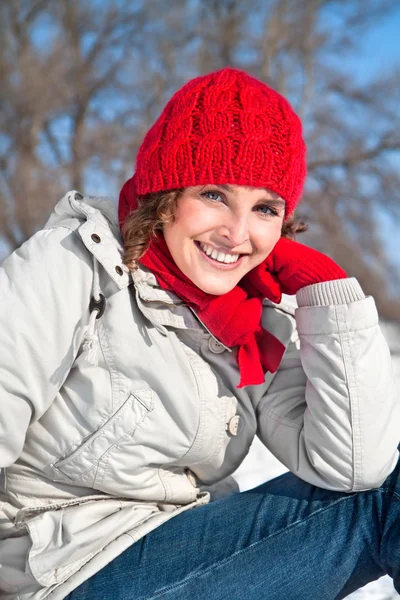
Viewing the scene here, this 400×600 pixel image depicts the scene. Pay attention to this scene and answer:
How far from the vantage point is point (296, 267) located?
1661 mm

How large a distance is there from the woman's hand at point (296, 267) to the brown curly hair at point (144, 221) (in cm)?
35

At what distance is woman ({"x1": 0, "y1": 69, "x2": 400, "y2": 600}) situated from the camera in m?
1.33

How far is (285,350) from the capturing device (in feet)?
5.63

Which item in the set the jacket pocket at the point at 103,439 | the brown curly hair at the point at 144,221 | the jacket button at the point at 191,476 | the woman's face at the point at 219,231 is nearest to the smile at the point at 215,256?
the woman's face at the point at 219,231

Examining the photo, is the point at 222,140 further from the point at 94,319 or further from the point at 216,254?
the point at 94,319

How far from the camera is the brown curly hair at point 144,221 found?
1.44m

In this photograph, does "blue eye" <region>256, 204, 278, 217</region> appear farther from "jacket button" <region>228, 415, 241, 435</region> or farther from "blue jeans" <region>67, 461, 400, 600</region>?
"blue jeans" <region>67, 461, 400, 600</region>

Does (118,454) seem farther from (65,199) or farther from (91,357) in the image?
(65,199)

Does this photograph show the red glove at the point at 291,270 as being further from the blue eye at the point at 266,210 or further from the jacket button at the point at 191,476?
the jacket button at the point at 191,476

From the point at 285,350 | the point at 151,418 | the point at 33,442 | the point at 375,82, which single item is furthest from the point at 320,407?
the point at 375,82

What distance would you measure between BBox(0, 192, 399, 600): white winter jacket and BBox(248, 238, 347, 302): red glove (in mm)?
47

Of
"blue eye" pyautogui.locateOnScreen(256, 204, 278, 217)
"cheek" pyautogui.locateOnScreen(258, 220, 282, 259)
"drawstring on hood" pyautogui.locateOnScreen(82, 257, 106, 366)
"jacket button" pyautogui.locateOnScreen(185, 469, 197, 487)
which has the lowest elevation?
"jacket button" pyautogui.locateOnScreen(185, 469, 197, 487)

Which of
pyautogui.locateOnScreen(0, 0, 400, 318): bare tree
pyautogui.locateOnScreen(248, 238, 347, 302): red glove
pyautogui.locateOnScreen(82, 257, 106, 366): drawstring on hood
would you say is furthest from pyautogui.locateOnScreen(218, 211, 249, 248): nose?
pyautogui.locateOnScreen(0, 0, 400, 318): bare tree

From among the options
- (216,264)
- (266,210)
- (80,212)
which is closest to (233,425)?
(216,264)
